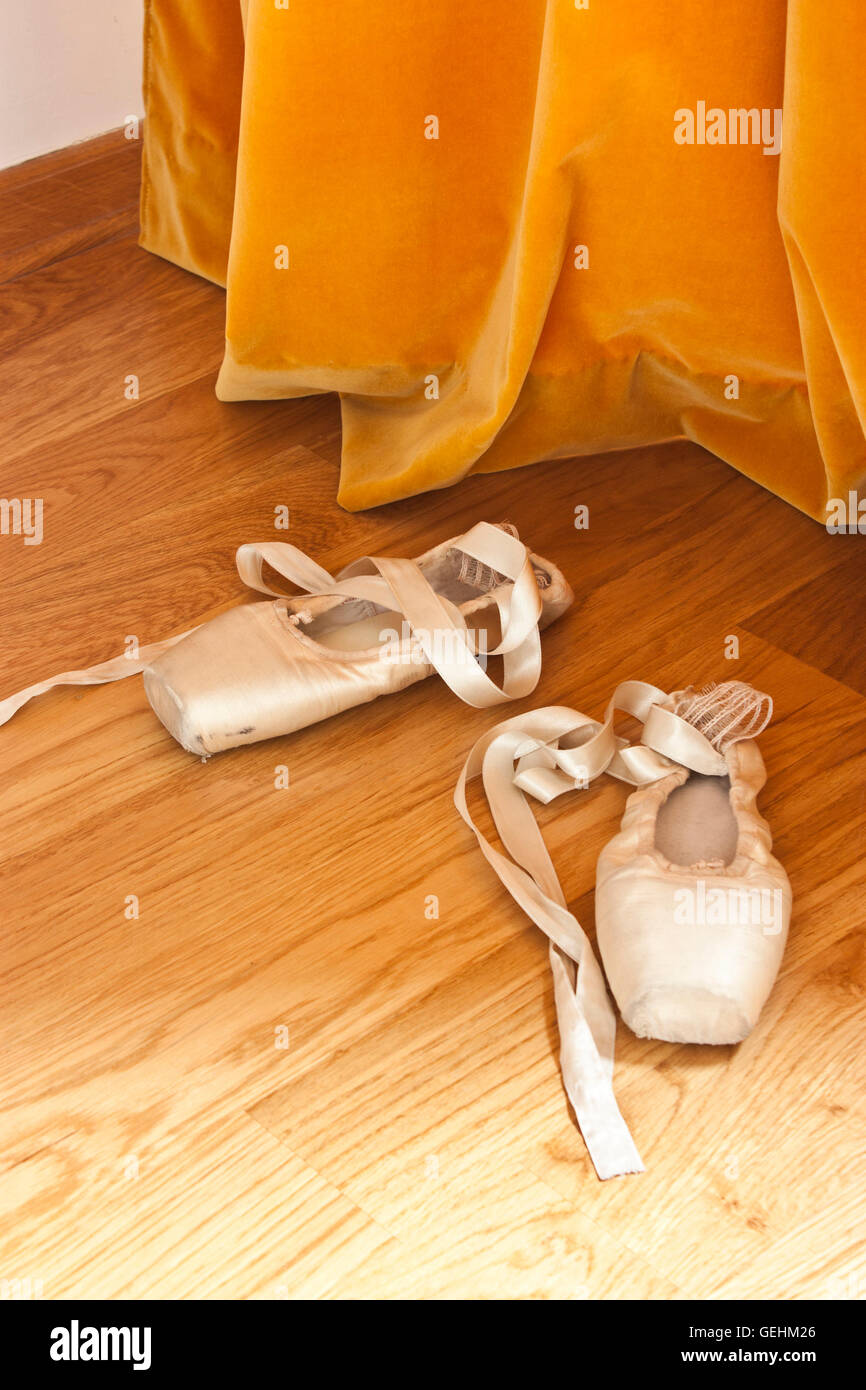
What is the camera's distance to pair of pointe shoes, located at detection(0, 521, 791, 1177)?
855mm

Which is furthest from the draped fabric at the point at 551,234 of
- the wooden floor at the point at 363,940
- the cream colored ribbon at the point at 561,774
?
the cream colored ribbon at the point at 561,774

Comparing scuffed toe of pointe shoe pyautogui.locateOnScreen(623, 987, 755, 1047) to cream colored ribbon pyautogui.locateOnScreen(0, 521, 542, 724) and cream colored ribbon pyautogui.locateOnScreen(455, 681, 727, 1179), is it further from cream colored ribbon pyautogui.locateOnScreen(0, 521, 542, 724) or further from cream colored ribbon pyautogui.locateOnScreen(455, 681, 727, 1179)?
cream colored ribbon pyautogui.locateOnScreen(0, 521, 542, 724)

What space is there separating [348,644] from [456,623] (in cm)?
9

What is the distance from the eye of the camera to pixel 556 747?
1062 mm

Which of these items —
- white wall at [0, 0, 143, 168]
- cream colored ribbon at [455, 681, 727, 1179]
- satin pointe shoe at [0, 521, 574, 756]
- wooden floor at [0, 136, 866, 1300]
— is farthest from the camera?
white wall at [0, 0, 143, 168]

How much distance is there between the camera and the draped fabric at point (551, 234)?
1140mm

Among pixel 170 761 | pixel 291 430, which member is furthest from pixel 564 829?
pixel 291 430

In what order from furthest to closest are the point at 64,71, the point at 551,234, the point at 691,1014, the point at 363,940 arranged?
the point at 64,71, the point at 551,234, the point at 363,940, the point at 691,1014

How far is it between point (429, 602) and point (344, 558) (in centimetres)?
19

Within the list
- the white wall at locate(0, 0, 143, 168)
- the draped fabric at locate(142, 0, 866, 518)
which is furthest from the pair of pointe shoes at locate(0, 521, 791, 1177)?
the white wall at locate(0, 0, 143, 168)

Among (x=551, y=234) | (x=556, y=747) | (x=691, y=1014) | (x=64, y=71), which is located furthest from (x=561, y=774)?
(x=64, y=71)

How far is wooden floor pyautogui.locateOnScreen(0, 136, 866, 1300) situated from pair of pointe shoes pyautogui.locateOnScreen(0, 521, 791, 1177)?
0.02 m

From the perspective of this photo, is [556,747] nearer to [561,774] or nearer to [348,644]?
[561,774]
